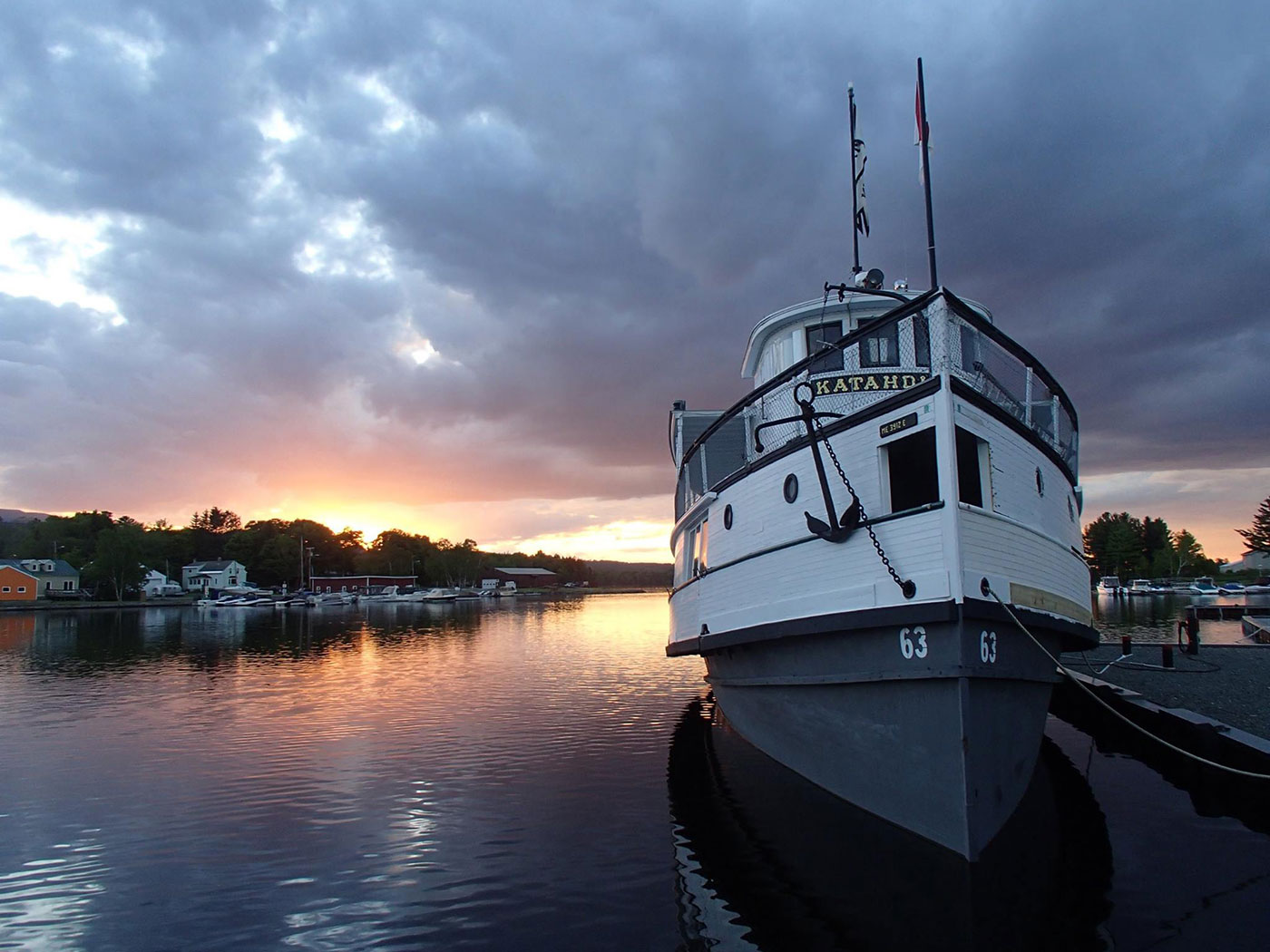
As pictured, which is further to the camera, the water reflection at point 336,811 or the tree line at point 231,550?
the tree line at point 231,550

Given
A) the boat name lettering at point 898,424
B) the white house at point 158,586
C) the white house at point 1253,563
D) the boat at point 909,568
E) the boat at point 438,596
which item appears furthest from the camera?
the white house at point 1253,563

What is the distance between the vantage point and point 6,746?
15.9 meters

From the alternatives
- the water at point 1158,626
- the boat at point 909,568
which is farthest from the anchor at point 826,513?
the water at point 1158,626

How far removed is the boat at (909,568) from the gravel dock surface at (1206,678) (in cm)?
469

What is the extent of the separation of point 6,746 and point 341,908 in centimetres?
1283

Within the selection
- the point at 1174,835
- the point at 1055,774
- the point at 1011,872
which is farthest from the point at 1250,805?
the point at 1011,872

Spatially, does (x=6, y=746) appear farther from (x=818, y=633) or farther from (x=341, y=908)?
(x=818, y=633)

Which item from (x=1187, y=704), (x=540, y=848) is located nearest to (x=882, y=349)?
(x=540, y=848)

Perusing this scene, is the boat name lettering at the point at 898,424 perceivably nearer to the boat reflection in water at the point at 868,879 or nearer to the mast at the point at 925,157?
the mast at the point at 925,157

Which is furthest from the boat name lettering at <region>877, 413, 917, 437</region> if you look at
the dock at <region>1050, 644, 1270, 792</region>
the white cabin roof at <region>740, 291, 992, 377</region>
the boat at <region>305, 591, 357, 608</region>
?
the boat at <region>305, 591, 357, 608</region>

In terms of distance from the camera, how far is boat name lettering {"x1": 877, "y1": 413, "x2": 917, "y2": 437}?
834 centimetres

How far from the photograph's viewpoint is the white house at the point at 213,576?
375 ft

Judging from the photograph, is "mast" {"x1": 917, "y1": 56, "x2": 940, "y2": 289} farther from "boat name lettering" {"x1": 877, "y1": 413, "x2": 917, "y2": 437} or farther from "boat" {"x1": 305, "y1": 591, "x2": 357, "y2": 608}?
"boat" {"x1": 305, "y1": 591, "x2": 357, "y2": 608}

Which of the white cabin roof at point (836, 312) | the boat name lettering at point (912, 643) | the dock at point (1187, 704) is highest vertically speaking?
the white cabin roof at point (836, 312)
